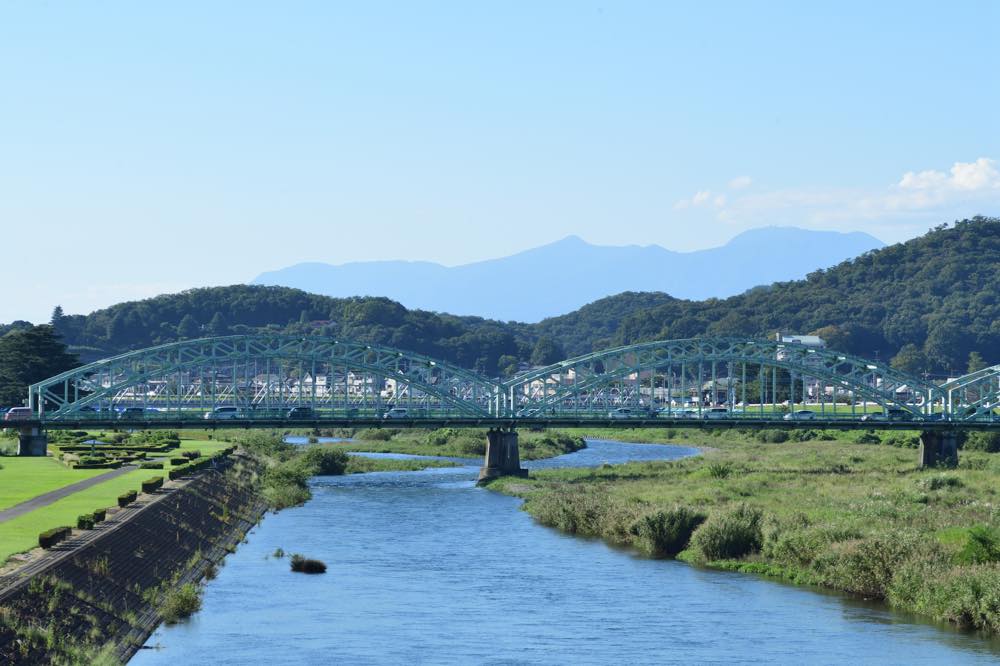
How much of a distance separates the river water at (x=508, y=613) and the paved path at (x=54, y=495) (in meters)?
8.98

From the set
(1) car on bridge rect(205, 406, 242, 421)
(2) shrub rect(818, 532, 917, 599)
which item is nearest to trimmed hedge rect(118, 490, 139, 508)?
(2) shrub rect(818, 532, 917, 599)

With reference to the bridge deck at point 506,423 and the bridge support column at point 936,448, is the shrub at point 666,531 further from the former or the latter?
the bridge support column at point 936,448

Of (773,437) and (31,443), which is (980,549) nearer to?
(31,443)

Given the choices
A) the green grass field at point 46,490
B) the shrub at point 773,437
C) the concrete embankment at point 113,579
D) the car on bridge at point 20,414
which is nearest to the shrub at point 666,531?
the concrete embankment at point 113,579

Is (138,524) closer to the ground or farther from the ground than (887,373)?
closer to the ground

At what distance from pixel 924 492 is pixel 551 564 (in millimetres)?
25947

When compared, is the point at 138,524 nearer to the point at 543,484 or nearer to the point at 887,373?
the point at 543,484

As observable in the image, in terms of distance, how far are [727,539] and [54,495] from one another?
31842 millimetres

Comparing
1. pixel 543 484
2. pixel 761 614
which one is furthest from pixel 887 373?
pixel 761 614

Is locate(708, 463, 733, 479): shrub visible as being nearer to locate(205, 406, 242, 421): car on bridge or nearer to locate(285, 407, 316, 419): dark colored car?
locate(285, 407, 316, 419): dark colored car

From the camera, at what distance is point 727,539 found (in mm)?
67625

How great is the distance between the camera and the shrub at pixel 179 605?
51.3 m

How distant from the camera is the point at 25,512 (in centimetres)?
6312

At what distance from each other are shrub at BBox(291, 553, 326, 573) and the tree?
3429 inches
